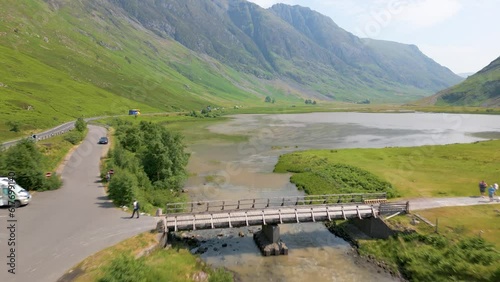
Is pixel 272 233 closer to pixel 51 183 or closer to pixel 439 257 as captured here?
pixel 439 257

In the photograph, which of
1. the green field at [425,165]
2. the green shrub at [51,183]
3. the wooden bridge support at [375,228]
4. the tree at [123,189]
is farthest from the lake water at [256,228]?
the green shrub at [51,183]

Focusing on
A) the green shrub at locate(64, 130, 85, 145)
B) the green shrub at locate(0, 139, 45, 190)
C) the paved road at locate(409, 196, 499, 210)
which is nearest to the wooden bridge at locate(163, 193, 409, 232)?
the paved road at locate(409, 196, 499, 210)

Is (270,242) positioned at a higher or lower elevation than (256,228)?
lower

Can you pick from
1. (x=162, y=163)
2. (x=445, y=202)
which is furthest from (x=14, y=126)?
(x=445, y=202)

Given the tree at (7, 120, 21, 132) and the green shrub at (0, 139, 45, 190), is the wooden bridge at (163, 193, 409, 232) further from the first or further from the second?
the tree at (7, 120, 21, 132)

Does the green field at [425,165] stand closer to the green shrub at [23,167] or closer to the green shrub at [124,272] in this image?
the green shrub at [124,272]

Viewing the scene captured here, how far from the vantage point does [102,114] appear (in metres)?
173

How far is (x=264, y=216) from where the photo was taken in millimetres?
39938

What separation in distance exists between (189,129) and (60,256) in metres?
135

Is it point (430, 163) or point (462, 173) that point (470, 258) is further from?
point (430, 163)

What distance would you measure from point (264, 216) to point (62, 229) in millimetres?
21593

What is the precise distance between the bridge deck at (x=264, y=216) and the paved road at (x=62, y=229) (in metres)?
3.57

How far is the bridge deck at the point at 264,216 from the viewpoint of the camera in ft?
124

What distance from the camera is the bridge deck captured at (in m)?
37.9
